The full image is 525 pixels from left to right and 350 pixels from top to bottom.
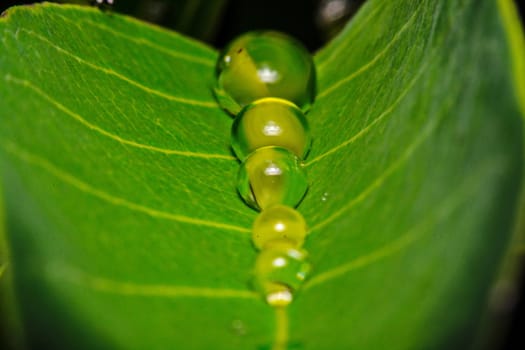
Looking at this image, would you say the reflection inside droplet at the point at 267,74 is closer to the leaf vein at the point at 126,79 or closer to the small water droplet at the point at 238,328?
the leaf vein at the point at 126,79

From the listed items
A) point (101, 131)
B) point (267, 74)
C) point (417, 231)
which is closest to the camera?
point (417, 231)

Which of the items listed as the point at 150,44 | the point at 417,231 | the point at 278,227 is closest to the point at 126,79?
the point at 150,44

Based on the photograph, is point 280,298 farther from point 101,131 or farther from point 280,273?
point 101,131

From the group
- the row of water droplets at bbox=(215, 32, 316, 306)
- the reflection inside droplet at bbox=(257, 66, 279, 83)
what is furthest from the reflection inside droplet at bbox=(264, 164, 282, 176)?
the reflection inside droplet at bbox=(257, 66, 279, 83)

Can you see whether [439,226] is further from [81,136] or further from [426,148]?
[81,136]

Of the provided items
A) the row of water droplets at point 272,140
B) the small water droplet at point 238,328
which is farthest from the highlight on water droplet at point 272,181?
the small water droplet at point 238,328

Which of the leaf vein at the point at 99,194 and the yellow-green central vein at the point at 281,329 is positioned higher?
the leaf vein at the point at 99,194

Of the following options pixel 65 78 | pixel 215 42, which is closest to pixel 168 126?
pixel 65 78
